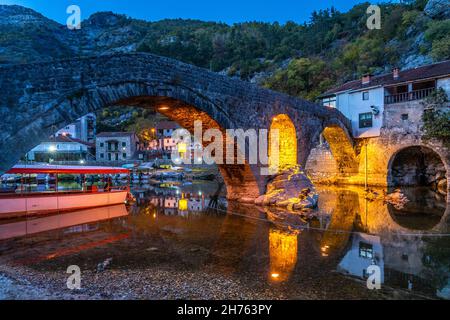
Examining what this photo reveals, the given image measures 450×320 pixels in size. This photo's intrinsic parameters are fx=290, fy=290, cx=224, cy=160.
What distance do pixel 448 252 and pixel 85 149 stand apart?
55.4m

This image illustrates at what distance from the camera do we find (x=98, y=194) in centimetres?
1614

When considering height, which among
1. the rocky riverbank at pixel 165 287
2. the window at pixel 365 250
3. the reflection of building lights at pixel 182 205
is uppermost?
the rocky riverbank at pixel 165 287

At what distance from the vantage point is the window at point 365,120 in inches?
1055

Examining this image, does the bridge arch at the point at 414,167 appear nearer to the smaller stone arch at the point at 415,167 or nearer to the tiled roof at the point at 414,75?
the smaller stone arch at the point at 415,167

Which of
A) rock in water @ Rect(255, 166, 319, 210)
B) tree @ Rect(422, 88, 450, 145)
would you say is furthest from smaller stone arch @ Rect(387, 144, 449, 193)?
rock in water @ Rect(255, 166, 319, 210)

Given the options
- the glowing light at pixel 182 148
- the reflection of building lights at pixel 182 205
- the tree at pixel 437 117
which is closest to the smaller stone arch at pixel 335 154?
the tree at pixel 437 117

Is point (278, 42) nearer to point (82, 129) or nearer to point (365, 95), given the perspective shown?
point (82, 129)

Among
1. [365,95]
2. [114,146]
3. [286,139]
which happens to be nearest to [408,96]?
[365,95]

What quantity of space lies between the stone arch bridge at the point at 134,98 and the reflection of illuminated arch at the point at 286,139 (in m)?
0.40

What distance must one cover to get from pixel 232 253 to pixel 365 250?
12.5ft

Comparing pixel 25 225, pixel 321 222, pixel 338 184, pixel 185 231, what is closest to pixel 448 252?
pixel 321 222

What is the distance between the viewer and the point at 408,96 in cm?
2419

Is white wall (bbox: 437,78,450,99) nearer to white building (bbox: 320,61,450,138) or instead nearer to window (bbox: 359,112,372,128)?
white building (bbox: 320,61,450,138)
